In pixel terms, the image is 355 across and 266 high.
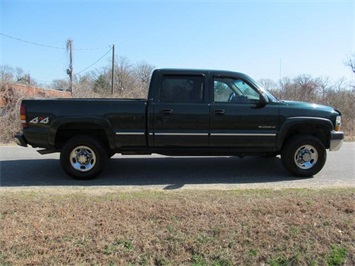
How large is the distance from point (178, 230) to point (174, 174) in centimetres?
316

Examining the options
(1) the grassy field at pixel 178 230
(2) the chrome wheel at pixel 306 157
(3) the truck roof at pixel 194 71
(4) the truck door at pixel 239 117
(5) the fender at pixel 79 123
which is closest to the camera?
(1) the grassy field at pixel 178 230

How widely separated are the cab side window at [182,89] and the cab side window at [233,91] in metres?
0.31

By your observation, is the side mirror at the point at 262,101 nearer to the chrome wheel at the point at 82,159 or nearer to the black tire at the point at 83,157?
the black tire at the point at 83,157

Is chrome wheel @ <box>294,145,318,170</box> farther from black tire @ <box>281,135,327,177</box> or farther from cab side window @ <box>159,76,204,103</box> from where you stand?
cab side window @ <box>159,76,204,103</box>

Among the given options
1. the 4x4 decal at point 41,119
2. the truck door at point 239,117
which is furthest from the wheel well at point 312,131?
the 4x4 decal at point 41,119

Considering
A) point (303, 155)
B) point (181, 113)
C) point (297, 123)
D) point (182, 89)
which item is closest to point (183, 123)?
point (181, 113)

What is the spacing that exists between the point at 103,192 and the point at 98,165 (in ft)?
3.31

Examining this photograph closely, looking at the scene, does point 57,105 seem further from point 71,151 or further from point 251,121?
point 251,121

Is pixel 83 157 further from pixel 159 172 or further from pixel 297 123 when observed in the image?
pixel 297 123

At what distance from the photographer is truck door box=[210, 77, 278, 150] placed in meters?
6.55

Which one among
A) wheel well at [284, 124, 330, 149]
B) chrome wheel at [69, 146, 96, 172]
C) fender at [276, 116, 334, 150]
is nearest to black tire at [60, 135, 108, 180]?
chrome wheel at [69, 146, 96, 172]

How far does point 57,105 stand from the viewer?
6352 mm

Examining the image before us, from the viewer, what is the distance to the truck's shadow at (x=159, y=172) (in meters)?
6.44

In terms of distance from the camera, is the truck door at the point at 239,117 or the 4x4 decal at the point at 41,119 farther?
the truck door at the point at 239,117
